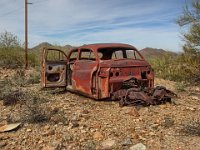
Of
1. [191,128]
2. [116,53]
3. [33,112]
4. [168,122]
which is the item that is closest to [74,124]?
[33,112]

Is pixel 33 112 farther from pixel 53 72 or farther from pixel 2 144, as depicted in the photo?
pixel 53 72

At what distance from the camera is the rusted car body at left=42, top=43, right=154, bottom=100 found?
1003 cm

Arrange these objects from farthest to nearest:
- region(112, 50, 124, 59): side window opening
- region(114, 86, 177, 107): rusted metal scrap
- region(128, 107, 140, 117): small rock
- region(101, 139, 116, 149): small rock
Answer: region(112, 50, 124, 59): side window opening
region(114, 86, 177, 107): rusted metal scrap
region(128, 107, 140, 117): small rock
region(101, 139, 116, 149): small rock

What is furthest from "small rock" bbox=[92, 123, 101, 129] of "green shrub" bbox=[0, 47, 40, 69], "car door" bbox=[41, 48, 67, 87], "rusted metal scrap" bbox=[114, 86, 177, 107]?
"green shrub" bbox=[0, 47, 40, 69]

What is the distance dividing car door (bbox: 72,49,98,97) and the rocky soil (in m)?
0.52

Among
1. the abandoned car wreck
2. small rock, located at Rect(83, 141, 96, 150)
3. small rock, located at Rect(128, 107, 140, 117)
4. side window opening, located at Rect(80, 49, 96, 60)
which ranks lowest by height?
small rock, located at Rect(83, 141, 96, 150)

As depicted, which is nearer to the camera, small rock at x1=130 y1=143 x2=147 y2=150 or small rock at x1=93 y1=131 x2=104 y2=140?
small rock at x1=130 y1=143 x2=147 y2=150

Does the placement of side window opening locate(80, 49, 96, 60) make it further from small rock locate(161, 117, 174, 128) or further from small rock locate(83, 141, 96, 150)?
small rock locate(83, 141, 96, 150)

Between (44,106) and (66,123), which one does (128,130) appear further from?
(44,106)

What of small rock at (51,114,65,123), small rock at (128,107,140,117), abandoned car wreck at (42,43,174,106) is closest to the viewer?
small rock at (51,114,65,123)

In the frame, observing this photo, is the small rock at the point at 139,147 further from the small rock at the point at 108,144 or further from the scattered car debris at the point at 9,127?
the scattered car debris at the point at 9,127

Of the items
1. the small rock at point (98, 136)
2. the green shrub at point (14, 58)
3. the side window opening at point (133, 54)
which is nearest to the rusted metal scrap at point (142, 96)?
the side window opening at point (133, 54)

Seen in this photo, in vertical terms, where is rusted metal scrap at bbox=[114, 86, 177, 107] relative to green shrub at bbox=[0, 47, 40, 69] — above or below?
below

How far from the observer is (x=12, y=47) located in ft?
77.3
